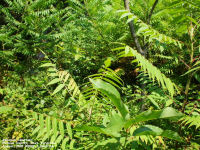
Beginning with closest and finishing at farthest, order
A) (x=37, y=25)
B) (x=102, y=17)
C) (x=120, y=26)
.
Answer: (x=102, y=17) → (x=120, y=26) → (x=37, y=25)

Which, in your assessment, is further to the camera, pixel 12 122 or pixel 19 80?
pixel 19 80

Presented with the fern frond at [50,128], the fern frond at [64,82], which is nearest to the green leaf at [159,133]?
the fern frond at [50,128]

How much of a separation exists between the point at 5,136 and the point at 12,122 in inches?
6.0

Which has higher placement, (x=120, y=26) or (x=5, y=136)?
(x=120, y=26)

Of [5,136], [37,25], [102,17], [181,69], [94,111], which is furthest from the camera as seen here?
[37,25]

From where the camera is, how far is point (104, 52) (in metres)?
2.43

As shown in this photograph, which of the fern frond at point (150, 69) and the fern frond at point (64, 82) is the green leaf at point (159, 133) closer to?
the fern frond at point (150, 69)

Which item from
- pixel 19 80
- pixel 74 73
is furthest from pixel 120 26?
pixel 19 80

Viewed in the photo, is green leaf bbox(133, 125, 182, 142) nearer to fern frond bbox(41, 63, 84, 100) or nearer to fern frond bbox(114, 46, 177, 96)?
fern frond bbox(114, 46, 177, 96)

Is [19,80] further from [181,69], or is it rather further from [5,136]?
[181,69]

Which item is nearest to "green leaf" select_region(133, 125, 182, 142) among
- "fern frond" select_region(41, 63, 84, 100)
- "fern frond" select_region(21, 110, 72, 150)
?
"fern frond" select_region(21, 110, 72, 150)

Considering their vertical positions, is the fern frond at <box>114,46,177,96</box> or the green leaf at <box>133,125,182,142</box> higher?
the fern frond at <box>114,46,177,96</box>

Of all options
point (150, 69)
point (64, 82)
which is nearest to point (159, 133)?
point (150, 69)

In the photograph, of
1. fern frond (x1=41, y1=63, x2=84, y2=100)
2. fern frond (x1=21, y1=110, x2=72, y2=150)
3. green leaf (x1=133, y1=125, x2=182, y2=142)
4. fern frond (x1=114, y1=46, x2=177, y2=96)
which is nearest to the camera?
green leaf (x1=133, y1=125, x2=182, y2=142)
